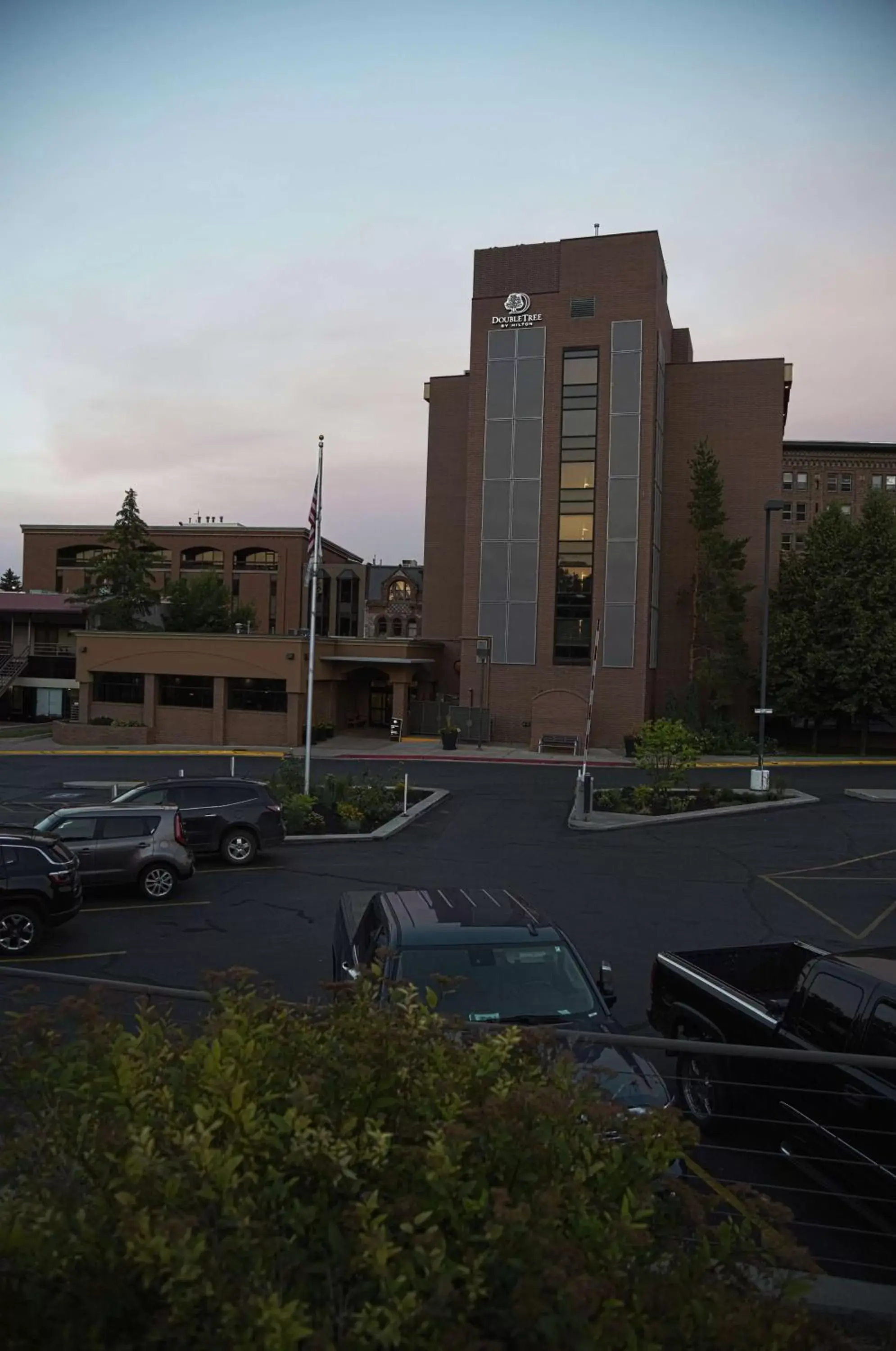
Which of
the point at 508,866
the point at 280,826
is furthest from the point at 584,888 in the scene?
the point at 280,826

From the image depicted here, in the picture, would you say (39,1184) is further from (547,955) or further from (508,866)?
(508,866)

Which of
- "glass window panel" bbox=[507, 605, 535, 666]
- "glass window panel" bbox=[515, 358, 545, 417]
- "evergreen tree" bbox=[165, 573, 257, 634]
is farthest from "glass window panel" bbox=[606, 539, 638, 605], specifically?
"evergreen tree" bbox=[165, 573, 257, 634]

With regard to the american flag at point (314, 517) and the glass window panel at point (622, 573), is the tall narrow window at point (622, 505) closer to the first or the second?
the glass window panel at point (622, 573)

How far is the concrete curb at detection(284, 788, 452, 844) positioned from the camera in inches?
805

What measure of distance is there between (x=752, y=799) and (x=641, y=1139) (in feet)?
83.0

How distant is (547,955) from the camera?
24.5ft

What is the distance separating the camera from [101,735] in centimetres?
4312

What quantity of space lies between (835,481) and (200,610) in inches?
2427

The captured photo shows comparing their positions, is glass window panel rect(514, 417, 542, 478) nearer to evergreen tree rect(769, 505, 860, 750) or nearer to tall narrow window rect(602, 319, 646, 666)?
tall narrow window rect(602, 319, 646, 666)

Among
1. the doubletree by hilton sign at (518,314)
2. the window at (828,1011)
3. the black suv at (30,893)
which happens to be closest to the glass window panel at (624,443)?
the doubletree by hilton sign at (518,314)

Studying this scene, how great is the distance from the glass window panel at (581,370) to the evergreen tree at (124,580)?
27.0 metres

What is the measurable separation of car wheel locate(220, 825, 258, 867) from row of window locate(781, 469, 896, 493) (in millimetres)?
82294

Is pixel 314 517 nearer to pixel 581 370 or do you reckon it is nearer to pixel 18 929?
pixel 18 929

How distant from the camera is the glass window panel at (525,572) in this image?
4634cm
